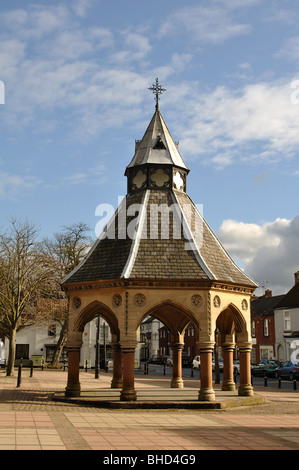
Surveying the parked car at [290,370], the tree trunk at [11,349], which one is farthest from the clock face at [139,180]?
the parked car at [290,370]

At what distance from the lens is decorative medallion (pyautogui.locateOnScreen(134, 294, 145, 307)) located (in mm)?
18453

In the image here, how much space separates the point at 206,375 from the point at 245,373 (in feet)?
9.32

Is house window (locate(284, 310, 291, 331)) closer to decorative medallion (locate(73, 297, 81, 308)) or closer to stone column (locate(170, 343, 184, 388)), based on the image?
stone column (locate(170, 343, 184, 388))

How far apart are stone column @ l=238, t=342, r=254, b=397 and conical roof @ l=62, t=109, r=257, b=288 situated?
8.12 feet

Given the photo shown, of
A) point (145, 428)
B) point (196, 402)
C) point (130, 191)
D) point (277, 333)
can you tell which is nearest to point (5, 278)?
point (130, 191)

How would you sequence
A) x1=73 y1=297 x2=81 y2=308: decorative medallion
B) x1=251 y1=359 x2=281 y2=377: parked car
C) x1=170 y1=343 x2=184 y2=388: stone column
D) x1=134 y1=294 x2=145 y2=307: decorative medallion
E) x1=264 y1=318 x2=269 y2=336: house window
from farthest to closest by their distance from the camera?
x1=264 y1=318 x2=269 y2=336: house window
x1=251 y1=359 x2=281 y2=377: parked car
x1=170 y1=343 x2=184 y2=388: stone column
x1=73 y1=297 x2=81 y2=308: decorative medallion
x1=134 y1=294 x2=145 y2=307: decorative medallion

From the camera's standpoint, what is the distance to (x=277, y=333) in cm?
5450

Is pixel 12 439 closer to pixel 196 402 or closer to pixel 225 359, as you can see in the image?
pixel 196 402

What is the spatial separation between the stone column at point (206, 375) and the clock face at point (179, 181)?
742 cm

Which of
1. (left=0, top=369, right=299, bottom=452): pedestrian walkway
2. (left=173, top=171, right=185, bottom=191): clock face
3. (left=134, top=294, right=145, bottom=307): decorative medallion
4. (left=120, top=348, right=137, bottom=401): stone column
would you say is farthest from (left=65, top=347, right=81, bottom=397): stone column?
(left=173, top=171, right=185, bottom=191): clock face

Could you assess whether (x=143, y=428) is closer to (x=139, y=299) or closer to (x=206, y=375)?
(x=206, y=375)

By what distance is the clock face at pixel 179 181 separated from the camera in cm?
2275
